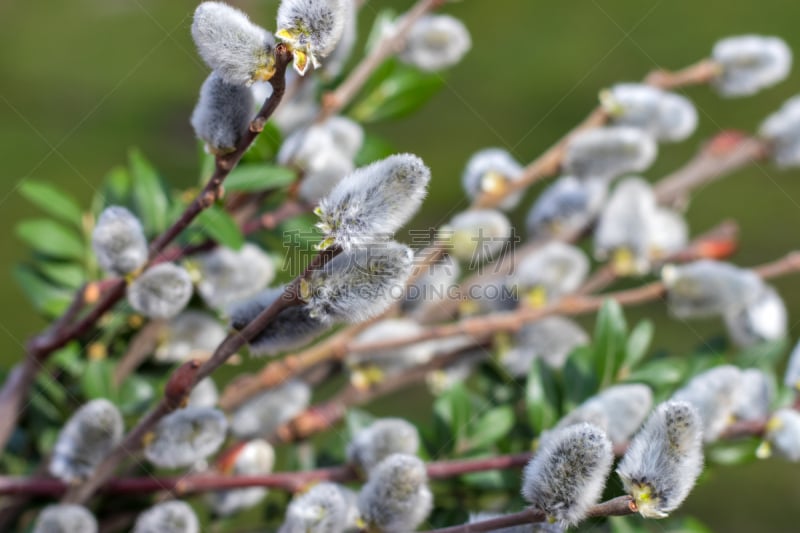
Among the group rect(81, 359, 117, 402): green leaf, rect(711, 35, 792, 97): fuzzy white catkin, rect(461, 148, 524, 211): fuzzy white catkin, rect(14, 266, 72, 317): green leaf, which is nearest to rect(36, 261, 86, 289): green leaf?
rect(14, 266, 72, 317): green leaf

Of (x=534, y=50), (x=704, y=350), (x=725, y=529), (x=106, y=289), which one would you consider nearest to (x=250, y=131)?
(x=106, y=289)

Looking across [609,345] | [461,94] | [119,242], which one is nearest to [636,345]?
[609,345]

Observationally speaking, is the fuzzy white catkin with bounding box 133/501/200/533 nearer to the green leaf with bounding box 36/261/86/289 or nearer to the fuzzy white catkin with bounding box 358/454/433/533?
the fuzzy white catkin with bounding box 358/454/433/533

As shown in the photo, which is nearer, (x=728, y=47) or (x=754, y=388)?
(x=754, y=388)

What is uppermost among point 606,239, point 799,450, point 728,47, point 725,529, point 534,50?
point 534,50

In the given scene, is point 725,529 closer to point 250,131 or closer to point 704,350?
point 704,350
